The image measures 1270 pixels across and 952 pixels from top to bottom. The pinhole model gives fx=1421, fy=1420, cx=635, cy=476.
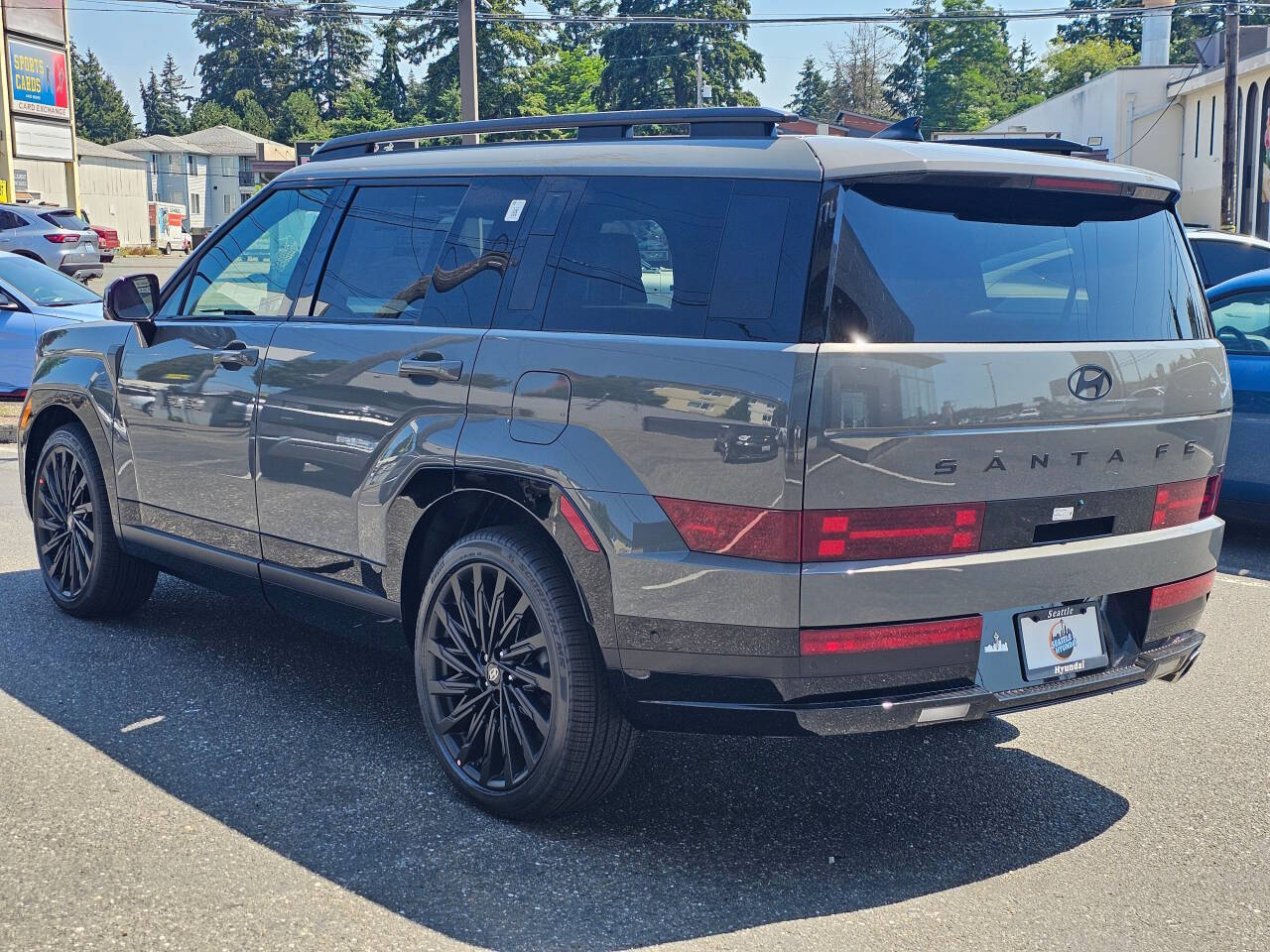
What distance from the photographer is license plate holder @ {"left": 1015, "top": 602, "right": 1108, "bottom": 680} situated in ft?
12.1

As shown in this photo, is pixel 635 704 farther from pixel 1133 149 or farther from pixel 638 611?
pixel 1133 149

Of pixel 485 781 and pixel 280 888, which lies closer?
pixel 280 888

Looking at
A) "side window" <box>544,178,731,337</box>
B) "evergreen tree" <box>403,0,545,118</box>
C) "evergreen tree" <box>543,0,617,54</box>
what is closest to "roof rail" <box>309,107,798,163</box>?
"side window" <box>544,178,731,337</box>

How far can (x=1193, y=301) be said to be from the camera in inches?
165

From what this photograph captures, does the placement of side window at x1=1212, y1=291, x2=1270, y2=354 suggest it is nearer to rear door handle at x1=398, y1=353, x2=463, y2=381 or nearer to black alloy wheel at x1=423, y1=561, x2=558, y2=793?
rear door handle at x1=398, y1=353, x2=463, y2=381

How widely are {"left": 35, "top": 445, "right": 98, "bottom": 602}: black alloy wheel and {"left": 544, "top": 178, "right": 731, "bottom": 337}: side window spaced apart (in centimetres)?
289

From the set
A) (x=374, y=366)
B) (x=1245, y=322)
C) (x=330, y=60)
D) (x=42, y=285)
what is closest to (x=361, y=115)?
(x=330, y=60)

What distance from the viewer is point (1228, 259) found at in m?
11.0

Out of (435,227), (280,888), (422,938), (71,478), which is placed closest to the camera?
(422,938)

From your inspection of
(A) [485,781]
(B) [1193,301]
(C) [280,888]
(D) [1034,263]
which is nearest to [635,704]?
(A) [485,781]

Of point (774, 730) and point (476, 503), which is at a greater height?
point (476, 503)

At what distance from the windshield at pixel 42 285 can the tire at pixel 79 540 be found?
27.7 ft

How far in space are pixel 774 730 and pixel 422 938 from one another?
981 millimetres

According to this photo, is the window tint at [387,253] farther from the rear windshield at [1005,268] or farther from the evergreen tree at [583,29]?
the evergreen tree at [583,29]
